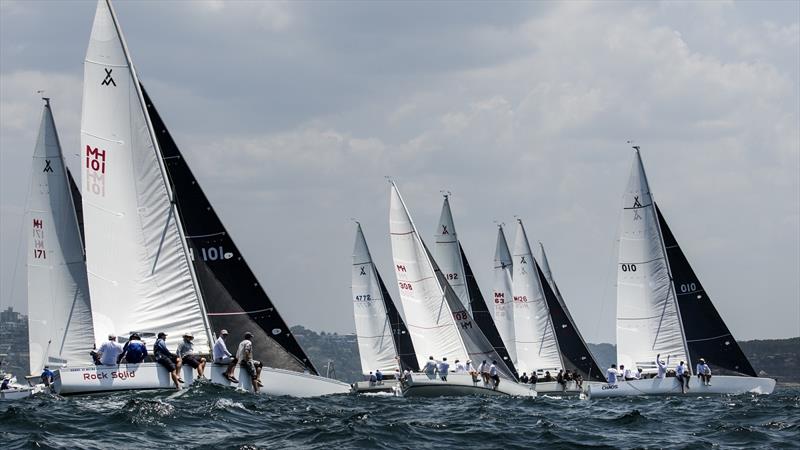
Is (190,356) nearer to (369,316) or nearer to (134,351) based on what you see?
(134,351)

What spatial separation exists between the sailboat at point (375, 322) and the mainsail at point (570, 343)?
8433 millimetres

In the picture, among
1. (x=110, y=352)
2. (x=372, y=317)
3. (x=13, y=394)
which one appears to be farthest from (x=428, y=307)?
(x=110, y=352)

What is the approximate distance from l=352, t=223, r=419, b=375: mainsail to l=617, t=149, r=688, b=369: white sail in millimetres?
13628

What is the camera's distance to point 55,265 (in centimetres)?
3953

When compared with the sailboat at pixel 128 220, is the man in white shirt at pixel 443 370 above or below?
below

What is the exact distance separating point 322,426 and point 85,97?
11917mm

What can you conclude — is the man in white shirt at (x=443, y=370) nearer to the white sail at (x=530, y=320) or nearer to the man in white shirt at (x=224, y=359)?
the man in white shirt at (x=224, y=359)

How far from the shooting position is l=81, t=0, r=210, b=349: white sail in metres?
29.6

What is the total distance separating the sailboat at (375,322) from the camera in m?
59.9

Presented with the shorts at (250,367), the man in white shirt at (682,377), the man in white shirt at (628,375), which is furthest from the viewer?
the man in white shirt at (628,375)

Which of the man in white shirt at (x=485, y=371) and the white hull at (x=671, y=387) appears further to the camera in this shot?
the white hull at (x=671, y=387)

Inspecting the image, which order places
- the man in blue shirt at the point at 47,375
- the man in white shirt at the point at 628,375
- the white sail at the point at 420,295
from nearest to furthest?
the man in blue shirt at the point at 47,375
the man in white shirt at the point at 628,375
the white sail at the point at 420,295

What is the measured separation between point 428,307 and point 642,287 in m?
9.18

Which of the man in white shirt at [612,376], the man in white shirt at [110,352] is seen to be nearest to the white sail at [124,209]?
the man in white shirt at [110,352]
